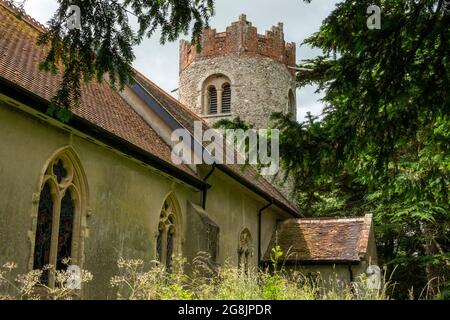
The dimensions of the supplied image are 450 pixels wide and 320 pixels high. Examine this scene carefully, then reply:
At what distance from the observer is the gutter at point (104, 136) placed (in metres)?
7.53

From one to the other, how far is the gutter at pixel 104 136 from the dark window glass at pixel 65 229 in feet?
3.52

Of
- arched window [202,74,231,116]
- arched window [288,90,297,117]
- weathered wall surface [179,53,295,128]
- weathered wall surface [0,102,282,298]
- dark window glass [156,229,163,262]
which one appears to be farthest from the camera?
arched window [288,90,297,117]

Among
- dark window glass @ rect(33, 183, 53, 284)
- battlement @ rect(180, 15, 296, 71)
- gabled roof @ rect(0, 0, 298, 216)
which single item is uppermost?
battlement @ rect(180, 15, 296, 71)

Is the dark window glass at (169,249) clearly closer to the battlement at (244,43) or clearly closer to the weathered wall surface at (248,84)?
the weathered wall surface at (248,84)

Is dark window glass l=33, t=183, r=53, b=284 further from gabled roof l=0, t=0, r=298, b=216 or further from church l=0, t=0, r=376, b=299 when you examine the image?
gabled roof l=0, t=0, r=298, b=216

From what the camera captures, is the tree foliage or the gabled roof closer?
the tree foliage

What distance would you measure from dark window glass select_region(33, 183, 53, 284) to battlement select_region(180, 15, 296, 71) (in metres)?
17.1

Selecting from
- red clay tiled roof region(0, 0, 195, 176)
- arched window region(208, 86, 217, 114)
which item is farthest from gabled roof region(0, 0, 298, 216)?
arched window region(208, 86, 217, 114)

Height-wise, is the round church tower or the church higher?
the round church tower

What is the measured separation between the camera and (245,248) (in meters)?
16.3

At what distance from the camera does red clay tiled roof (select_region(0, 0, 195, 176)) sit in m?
9.18

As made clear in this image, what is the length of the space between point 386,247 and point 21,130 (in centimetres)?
2037

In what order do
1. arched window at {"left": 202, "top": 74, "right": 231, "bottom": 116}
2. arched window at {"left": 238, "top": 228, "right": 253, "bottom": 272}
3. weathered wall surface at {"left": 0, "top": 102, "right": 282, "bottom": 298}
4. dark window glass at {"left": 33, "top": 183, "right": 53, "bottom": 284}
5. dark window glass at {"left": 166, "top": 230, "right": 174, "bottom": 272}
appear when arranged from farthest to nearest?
arched window at {"left": 202, "top": 74, "right": 231, "bottom": 116}
arched window at {"left": 238, "top": 228, "right": 253, "bottom": 272}
dark window glass at {"left": 166, "top": 230, "right": 174, "bottom": 272}
dark window glass at {"left": 33, "top": 183, "right": 53, "bottom": 284}
weathered wall surface at {"left": 0, "top": 102, "right": 282, "bottom": 298}
